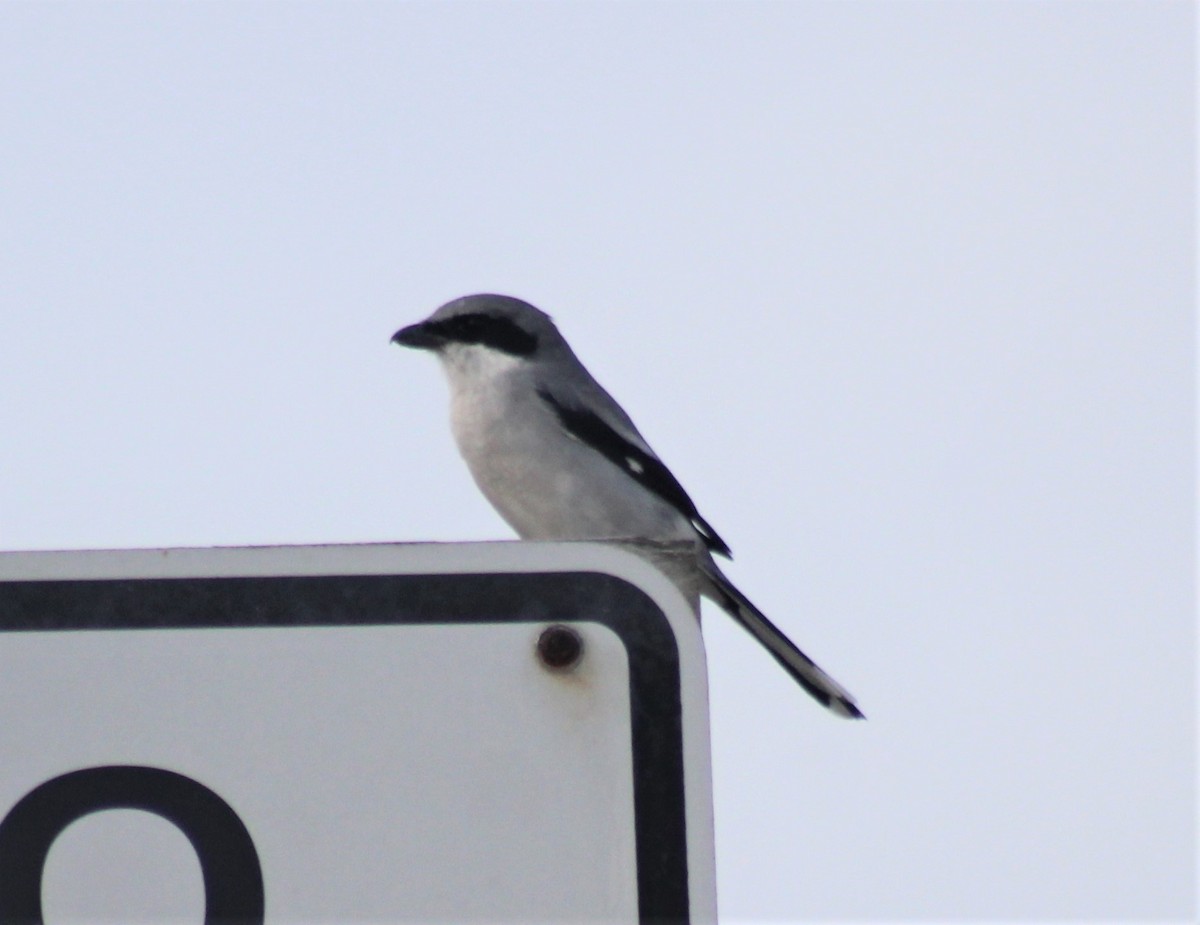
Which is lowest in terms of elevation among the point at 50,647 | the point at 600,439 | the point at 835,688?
the point at 835,688

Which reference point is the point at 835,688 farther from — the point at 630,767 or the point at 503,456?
the point at 630,767

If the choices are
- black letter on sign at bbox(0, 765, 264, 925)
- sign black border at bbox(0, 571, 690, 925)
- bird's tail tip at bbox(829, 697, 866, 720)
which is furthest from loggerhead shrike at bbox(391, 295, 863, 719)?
black letter on sign at bbox(0, 765, 264, 925)

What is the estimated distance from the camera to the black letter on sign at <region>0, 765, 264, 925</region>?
1328mm

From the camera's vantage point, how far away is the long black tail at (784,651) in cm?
366

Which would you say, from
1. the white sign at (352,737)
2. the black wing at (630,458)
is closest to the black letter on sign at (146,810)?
the white sign at (352,737)

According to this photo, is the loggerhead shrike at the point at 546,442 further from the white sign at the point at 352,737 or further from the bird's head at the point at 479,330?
the white sign at the point at 352,737

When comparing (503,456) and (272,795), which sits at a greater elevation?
(503,456)

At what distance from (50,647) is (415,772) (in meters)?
0.32

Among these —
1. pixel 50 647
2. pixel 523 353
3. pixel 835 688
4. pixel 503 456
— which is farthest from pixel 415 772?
pixel 523 353

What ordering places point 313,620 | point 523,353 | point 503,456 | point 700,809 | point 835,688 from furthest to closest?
point 523,353 → point 503,456 → point 835,688 → point 313,620 → point 700,809

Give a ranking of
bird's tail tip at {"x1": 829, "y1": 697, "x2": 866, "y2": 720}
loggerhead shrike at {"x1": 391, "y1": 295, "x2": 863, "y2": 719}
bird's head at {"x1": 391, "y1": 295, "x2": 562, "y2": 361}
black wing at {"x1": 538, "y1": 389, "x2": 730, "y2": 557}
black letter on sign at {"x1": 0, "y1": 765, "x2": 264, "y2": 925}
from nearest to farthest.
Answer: black letter on sign at {"x1": 0, "y1": 765, "x2": 264, "y2": 925} < bird's tail tip at {"x1": 829, "y1": 697, "x2": 866, "y2": 720} < loggerhead shrike at {"x1": 391, "y1": 295, "x2": 863, "y2": 719} < black wing at {"x1": 538, "y1": 389, "x2": 730, "y2": 557} < bird's head at {"x1": 391, "y1": 295, "x2": 562, "y2": 361}

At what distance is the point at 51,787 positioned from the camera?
1365 millimetres

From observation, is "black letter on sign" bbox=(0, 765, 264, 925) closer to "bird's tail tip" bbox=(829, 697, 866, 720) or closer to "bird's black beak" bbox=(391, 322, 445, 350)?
"bird's tail tip" bbox=(829, 697, 866, 720)

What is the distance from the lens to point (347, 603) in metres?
1.43
